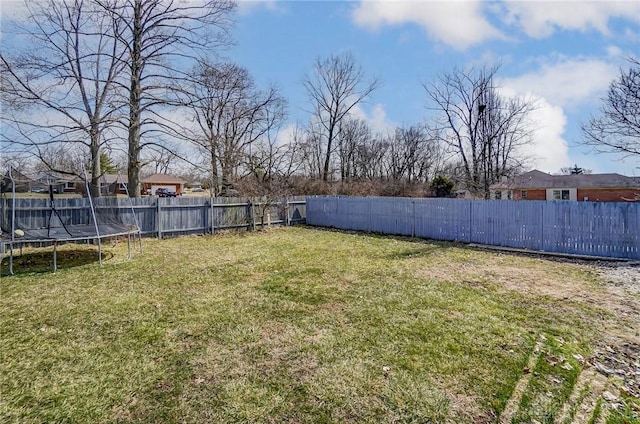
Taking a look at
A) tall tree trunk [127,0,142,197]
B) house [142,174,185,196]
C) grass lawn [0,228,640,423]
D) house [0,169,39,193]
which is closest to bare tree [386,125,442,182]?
tall tree trunk [127,0,142,197]

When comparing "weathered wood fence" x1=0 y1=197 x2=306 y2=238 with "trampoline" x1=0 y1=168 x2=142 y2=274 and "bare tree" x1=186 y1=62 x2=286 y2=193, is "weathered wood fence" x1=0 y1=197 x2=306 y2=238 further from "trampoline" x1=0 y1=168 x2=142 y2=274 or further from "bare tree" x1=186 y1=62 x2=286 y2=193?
"bare tree" x1=186 y1=62 x2=286 y2=193

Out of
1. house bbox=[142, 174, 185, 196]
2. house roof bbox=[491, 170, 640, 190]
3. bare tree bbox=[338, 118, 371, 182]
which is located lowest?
house roof bbox=[491, 170, 640, 190]

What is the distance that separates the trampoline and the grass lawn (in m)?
0.69

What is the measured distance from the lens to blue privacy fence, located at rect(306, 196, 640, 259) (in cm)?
776

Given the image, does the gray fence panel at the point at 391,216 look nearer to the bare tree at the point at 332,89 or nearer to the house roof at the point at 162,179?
the bare tree at the point at 332,89

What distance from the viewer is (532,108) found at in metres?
16.8

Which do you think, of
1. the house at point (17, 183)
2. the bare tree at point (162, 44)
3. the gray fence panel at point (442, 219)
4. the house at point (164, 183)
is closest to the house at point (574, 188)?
the gray fence panel at point (442, 219)

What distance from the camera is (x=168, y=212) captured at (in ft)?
36.9

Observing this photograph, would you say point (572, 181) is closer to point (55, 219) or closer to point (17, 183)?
point (55, 219)

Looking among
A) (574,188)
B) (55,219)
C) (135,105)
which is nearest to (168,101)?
(135,105)

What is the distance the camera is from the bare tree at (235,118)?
1645 cm

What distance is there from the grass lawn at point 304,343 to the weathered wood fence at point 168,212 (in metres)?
3.17

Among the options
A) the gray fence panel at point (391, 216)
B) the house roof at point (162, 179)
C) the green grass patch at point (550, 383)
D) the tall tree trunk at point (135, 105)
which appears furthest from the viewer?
the house roof at point (162, 179)

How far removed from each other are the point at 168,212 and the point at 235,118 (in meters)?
9.46
